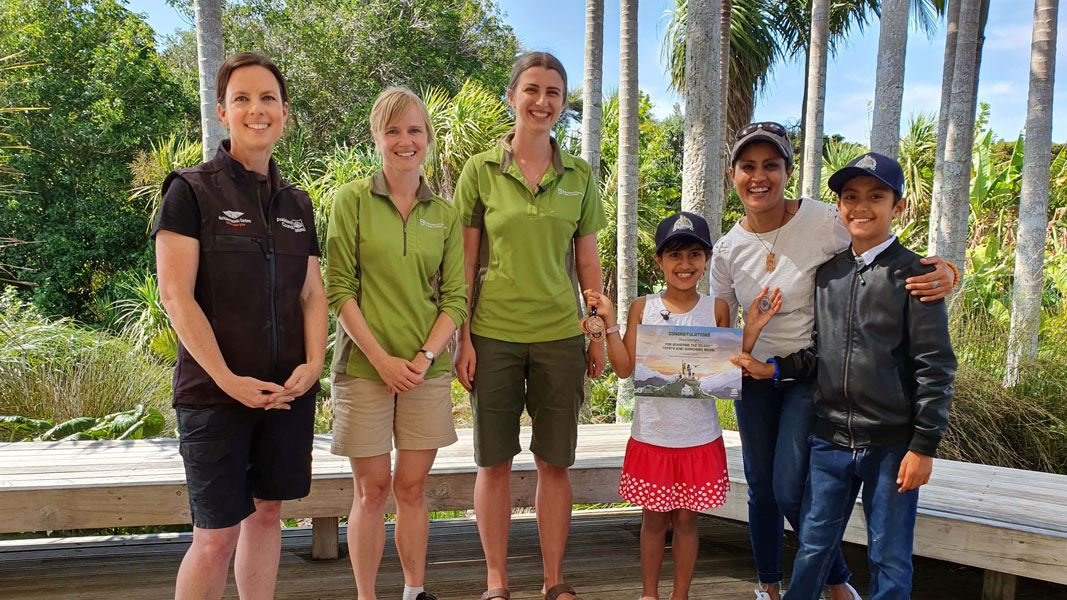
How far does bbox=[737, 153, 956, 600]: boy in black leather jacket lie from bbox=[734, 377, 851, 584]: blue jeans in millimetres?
85

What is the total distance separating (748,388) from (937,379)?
2.41 feet

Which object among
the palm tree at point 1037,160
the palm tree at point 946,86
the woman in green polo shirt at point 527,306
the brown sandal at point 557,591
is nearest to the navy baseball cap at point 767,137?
the woman in green polo shirt at point 527,306

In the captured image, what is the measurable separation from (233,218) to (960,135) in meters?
8.19

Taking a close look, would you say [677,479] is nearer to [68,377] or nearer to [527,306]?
[527,306]

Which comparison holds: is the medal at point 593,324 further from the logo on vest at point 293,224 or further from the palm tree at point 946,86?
the palm tree at point 946,86

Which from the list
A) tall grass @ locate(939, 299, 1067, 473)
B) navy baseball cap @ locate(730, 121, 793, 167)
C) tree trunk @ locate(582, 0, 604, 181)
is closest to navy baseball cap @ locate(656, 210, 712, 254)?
navy baseball cap @ locate(730, 121, 793, 167)

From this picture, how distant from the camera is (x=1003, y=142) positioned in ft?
62.4

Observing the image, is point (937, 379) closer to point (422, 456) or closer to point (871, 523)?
point (871, 523)

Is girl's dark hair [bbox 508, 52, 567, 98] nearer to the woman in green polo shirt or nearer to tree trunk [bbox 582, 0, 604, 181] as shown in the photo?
the woman in green polo shirt

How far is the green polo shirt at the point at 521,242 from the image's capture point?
2.96 m

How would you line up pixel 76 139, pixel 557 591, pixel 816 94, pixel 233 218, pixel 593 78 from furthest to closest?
pixel 76 139 → pixel 816 94 → pixel 593 78 → pixel 557 591 → pixel 233 218

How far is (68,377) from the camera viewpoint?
610 cm

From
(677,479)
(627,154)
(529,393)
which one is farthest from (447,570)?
(627,154)

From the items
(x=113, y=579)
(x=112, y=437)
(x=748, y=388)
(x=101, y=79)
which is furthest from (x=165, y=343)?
(x=101, y=79)
